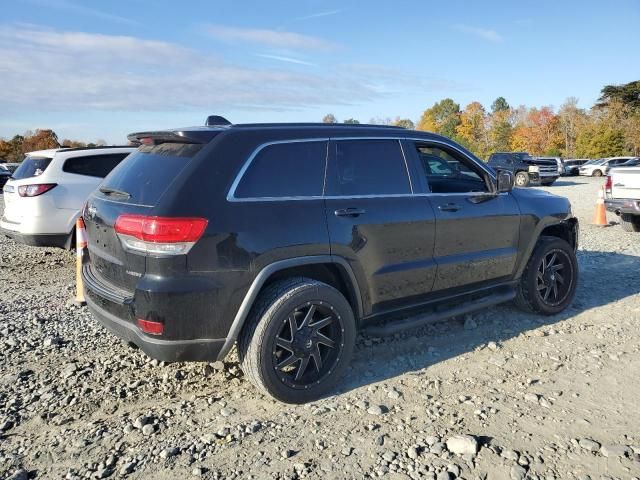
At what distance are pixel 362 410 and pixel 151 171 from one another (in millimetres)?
2112

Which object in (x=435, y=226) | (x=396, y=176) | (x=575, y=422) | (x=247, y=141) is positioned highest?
(x=247, y=141)

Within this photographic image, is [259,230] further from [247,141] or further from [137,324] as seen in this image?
[137,324]

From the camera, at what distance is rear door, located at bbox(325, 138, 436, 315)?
373cm

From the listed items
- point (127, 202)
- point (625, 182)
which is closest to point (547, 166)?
point (625, 182)

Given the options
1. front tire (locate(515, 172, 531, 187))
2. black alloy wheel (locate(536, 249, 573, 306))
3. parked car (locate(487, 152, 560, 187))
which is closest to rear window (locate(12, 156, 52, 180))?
black alloy wheel (locate(536, 249, 573, 306))

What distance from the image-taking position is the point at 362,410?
11.3ft

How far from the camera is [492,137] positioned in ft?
247

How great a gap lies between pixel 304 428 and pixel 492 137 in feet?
256

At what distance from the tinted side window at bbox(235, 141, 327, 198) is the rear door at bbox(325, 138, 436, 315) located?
0.10m

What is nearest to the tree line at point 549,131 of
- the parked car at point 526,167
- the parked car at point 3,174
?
the parked car at point 3,174

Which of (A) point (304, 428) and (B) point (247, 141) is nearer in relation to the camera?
(A) point (304, 428)

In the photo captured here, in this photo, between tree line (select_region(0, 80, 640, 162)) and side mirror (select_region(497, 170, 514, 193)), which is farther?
tree line (select_region(0, 80, 640, 162))

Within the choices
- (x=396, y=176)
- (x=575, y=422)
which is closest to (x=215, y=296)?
(x=396, y=176)

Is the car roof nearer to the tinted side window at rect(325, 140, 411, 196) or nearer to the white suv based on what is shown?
the tinted side window at rect(325, 140, 411, 196)
